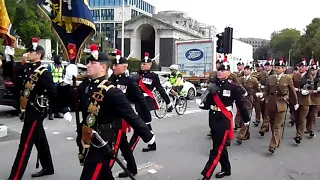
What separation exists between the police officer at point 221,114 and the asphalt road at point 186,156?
492mm

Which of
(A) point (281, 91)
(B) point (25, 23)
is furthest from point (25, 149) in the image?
(B) point (25, 23)

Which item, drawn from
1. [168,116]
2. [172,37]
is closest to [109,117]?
[168,116]

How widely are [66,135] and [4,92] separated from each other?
10.9 ft

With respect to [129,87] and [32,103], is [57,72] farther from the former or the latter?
[32,103]

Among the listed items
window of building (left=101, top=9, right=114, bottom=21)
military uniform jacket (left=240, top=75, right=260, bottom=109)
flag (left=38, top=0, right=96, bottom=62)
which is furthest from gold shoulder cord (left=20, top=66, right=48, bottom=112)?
window of building (left=101, top=9, right=114, bottom=21)

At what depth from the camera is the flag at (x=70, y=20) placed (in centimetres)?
522

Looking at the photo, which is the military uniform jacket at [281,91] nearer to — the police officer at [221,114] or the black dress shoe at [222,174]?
the police officer at [221,114]

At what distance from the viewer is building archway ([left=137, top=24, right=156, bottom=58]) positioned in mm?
50812

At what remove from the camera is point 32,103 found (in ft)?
18.2

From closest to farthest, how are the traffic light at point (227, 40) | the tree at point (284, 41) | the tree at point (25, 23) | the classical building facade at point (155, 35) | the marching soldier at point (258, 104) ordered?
the marching soldier at point (258, 104) → the traffic light at point (227, 40) → the tree at point (25, 23) → the classical building facade at point (155, 35) → the tree at point (284, 41)

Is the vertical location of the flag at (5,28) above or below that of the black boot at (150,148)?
above

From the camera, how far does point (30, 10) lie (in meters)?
37.3

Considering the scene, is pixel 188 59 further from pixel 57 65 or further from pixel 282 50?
pixel 282 50

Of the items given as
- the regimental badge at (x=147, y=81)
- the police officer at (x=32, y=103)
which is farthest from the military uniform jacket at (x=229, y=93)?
the police officer at (x=32, y=103)
